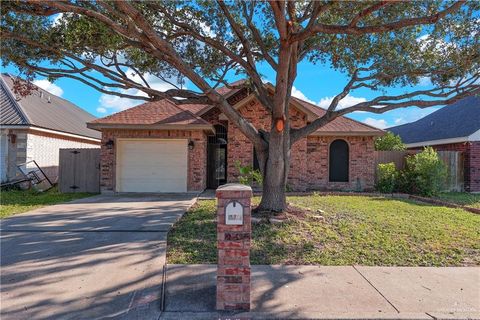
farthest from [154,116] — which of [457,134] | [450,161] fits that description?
[457,134]

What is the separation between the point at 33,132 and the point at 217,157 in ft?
27.9

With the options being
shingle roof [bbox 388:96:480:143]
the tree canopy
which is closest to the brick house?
the tree canopy

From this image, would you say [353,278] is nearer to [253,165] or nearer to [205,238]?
[205,238]

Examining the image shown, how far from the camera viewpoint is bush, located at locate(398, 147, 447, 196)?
1355 centimetres

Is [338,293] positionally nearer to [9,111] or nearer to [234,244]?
[234,244]

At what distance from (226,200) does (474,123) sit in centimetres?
1788

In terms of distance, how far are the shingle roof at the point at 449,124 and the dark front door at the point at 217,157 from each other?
11.6 metres

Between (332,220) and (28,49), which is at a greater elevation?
(28,49)

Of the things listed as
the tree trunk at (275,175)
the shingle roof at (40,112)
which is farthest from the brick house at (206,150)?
the tree trunk at (275,175)

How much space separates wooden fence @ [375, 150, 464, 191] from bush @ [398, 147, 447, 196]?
1.65 m

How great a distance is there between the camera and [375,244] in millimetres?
6246

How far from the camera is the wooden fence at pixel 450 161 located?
631 inches

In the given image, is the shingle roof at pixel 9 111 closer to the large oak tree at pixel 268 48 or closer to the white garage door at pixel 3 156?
the white garage door at pixel 3 156

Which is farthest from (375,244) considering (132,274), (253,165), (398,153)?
(398,153)
